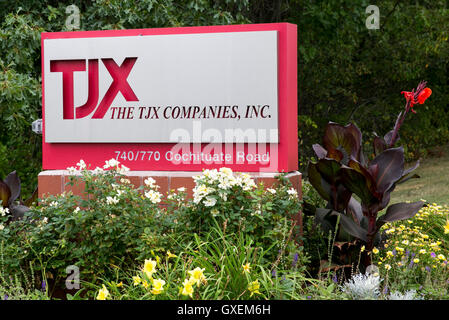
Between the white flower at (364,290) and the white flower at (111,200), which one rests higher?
the white flower at (111,200)

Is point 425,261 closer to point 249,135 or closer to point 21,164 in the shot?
point 249,135

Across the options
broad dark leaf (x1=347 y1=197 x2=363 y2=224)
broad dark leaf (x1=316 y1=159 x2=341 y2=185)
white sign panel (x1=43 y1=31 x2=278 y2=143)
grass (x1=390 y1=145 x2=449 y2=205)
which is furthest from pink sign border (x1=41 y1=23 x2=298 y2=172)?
grass (x1=390 y1=145 x2=449 y2=205)

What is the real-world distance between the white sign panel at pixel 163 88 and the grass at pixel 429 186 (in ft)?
18.7

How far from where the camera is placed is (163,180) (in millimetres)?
4863

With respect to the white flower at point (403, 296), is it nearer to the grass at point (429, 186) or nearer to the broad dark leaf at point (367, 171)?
the broad dark leaf at point (367, 171)

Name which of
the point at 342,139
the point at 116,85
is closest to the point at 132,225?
the point at 116,85

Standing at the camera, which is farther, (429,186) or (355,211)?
(429,186)

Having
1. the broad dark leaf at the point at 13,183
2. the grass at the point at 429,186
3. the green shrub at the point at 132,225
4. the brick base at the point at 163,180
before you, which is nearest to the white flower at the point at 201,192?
the green shrub at the point at 132,225

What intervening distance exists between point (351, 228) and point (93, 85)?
2.40 metres

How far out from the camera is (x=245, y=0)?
8.70 meters

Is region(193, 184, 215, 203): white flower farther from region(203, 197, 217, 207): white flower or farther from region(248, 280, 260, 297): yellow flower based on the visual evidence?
region(248, 280, 260, 297): yellow flower

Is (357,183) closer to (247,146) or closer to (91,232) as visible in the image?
(247,146)

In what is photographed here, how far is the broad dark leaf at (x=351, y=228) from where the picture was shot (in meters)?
4.25

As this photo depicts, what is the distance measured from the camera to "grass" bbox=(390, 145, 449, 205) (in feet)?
34.5
